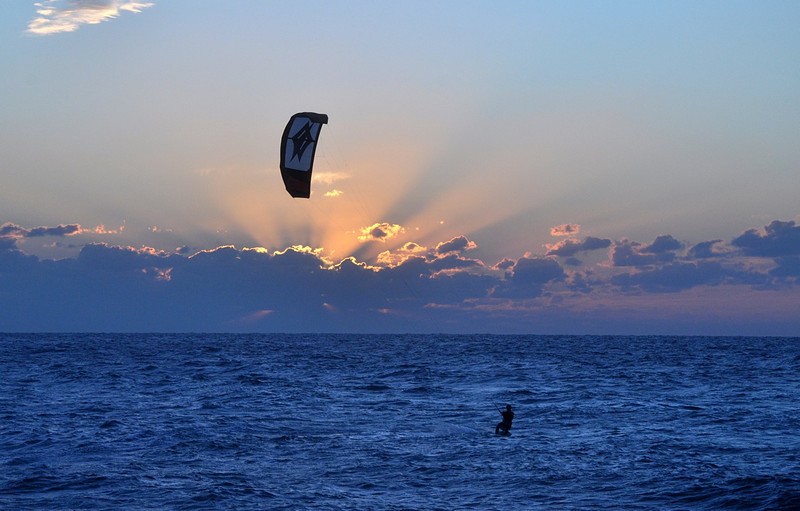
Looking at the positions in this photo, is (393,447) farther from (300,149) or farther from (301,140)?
(301,140)

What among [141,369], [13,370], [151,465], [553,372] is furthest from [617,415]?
[13,370]

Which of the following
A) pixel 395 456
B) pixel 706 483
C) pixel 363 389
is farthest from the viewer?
pixel 363 389

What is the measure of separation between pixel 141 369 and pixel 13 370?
32.3ft

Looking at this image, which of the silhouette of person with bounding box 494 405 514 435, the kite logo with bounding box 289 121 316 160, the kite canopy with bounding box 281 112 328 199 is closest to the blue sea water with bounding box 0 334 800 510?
the silhouette of person with bounding box 494 405 514 435

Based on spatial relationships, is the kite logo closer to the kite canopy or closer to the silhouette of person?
the kite canopy

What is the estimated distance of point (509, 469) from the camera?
25375 millimetres

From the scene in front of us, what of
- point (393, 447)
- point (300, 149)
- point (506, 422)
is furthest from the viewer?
point (506, 422)

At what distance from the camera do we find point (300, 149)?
25.8 m

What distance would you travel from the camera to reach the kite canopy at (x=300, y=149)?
25.5m

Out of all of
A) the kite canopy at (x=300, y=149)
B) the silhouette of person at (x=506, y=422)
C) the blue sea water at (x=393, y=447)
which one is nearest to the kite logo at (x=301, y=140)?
the kite canopy at (x=300, y=149)

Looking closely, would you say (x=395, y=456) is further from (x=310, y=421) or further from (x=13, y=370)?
(x=13, y=370)

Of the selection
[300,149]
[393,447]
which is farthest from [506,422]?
[300,149]

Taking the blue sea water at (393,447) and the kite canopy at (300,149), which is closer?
the blue sea water at (393,447)

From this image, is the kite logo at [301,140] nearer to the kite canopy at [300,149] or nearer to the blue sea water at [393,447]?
the kite canopy at [300,149]
